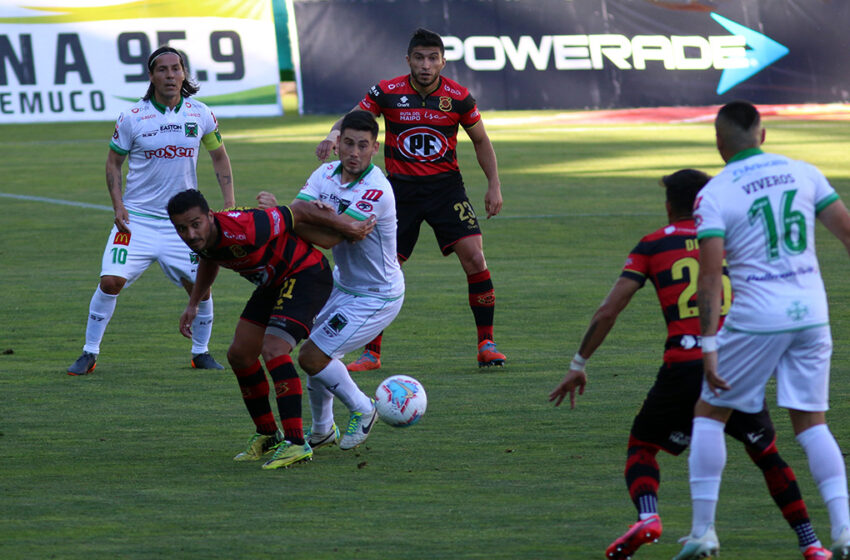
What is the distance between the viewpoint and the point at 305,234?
7.25 meters

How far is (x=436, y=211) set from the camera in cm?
1011

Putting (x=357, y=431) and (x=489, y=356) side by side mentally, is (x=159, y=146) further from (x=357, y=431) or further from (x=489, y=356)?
(x=357, y=431)

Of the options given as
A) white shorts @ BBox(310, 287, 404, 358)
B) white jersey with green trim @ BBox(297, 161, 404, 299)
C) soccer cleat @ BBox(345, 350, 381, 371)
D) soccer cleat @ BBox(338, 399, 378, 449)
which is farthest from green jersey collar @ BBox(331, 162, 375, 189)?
soccer cleat @ BBox(345, 350, 381, 371)

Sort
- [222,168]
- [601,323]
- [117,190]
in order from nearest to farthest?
[601,323]
[117,190]
[222,168]

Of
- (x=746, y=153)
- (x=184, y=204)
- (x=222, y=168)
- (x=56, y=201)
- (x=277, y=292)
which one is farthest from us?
(x=56, y=201)

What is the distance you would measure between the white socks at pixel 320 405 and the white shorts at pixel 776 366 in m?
2.77

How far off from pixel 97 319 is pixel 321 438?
9.99 feet

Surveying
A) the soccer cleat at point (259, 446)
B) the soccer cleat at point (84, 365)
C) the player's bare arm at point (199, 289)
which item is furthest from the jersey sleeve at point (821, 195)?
the soccer cleat at point (84, 365)

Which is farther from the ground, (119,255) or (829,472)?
(119,255)

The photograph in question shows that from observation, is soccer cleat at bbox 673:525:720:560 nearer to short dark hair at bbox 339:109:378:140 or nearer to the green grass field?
the green grass field

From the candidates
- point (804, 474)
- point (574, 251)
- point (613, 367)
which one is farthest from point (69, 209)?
point (804, 474)

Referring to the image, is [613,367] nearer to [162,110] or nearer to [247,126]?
[162,110]

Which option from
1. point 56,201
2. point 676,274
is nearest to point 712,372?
point 676,274

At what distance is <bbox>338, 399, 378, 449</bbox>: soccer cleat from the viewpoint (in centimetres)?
727
